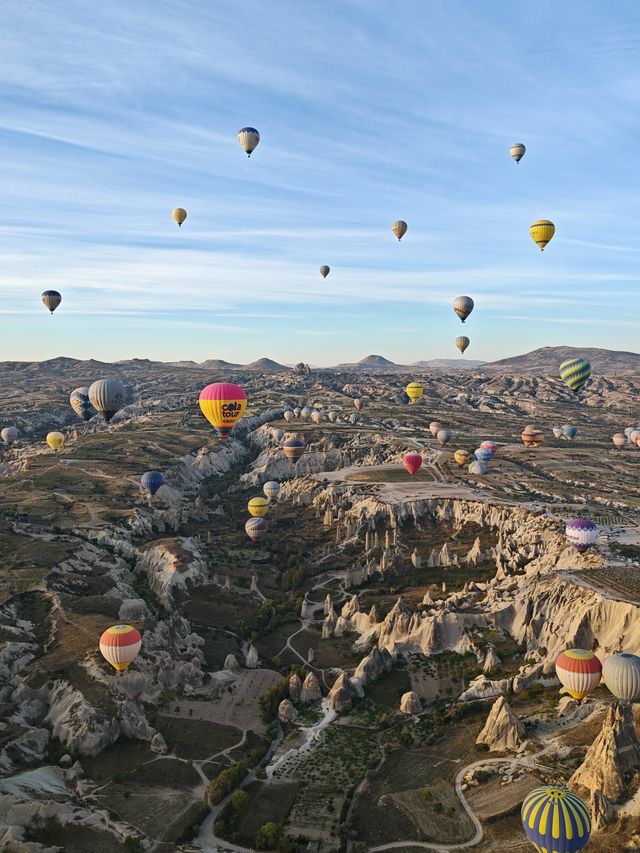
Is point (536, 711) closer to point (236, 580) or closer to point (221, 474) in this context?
point (236, 580)

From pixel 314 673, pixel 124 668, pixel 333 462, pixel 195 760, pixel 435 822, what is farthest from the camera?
pixel 333 462

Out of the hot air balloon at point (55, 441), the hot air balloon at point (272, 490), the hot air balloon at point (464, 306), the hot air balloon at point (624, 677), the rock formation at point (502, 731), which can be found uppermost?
the hot air balloon at point (464, 306)

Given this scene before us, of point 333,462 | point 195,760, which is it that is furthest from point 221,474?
point 195,760

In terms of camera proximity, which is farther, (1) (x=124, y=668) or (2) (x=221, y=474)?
(2) (x=221, y=474)

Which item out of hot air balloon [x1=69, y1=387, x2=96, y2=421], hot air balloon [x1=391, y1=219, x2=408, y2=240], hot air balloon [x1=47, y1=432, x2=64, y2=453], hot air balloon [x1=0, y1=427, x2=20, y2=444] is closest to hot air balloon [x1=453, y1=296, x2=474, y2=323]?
hot air balloon [x1=391, y1=219, x2=408, y2=240]

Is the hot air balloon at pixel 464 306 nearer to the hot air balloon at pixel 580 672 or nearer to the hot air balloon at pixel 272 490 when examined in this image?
the hot air balloon at pixel 272 490

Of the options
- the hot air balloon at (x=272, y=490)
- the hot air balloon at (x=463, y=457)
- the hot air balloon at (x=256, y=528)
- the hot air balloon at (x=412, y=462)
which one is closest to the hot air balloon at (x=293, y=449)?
the hot air balloon at (x=272, y=490)

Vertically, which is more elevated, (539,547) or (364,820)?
(539,547)

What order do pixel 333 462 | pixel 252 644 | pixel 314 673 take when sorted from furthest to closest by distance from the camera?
pixel 333 462
pixel 252 644
pixel 314 673
